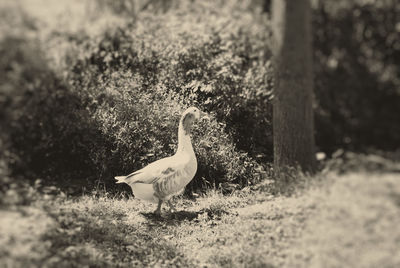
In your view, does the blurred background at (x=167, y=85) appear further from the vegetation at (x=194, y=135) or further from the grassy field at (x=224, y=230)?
Answer: the grassy field at (x=224, y=230)

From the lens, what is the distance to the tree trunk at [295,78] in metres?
5.91

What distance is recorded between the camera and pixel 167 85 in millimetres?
8727

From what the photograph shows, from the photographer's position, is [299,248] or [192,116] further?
[192,116]

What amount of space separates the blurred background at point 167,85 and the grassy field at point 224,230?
44 centimetres

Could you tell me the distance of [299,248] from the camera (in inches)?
215

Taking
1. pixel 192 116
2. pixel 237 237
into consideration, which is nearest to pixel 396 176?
pixel 237 237

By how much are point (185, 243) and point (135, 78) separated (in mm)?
3338

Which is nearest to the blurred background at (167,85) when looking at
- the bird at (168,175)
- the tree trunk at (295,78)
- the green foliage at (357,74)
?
the green foliage at (357,74)

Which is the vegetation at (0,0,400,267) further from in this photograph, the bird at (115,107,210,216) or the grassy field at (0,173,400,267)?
the bird at (115,107,210,216)

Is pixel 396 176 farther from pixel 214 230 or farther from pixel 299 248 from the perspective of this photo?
pixel 214 230

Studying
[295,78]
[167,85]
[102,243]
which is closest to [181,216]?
[102,243]

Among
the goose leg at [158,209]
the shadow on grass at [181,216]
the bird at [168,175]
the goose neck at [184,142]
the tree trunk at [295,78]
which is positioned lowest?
the shadow on grass at [181,216]

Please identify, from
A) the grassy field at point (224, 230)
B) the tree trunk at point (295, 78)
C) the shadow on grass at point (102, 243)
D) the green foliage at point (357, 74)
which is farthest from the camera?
the tree trunk at point (295, 78)

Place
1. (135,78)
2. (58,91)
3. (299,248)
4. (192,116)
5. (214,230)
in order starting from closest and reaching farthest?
(299,248)
(58,91)
(214,230)
(192,116)
(135,78)
